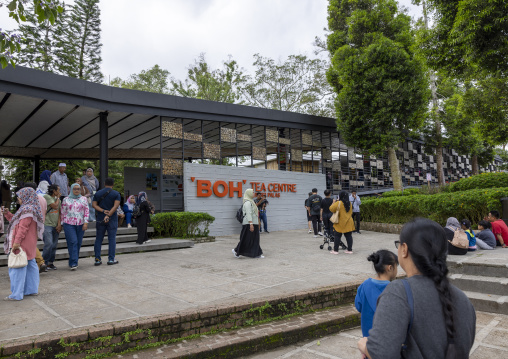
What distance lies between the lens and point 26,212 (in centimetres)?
490

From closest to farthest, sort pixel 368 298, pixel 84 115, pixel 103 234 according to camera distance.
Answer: pixel 368 298, pixel 103 234, pixel 84 115

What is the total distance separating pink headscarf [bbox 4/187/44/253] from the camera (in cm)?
482

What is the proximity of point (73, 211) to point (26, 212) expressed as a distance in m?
1.51

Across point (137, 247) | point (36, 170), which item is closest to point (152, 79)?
point (36, 170)

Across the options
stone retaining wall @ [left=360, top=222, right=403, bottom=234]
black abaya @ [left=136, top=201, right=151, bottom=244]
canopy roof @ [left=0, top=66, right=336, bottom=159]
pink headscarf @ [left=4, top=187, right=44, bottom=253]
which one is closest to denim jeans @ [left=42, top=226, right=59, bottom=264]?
pink headscarf @ [left=4, top=187, right=44, bottom=253]

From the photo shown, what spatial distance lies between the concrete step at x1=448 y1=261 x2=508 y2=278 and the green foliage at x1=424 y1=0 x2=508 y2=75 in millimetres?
6793

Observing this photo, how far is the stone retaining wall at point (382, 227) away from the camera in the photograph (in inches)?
510

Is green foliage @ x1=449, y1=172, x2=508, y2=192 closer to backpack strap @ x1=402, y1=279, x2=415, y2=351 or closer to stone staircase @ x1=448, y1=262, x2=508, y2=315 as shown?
stone staircase @ x1=448, y1=262, x2=508, y2=315

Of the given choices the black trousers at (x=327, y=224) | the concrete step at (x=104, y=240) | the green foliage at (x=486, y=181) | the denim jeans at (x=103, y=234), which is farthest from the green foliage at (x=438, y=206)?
the denim jeans at (x=103, y=234)

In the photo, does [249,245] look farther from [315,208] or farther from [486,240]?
[486,240]

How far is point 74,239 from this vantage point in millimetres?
6426

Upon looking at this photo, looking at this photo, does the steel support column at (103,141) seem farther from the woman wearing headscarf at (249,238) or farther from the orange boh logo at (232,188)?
the woman wearing headscarf at (249,238)

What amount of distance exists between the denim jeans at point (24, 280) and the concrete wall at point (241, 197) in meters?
6.90

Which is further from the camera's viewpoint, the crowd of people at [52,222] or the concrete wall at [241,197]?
the concrete wall at [241,197]
